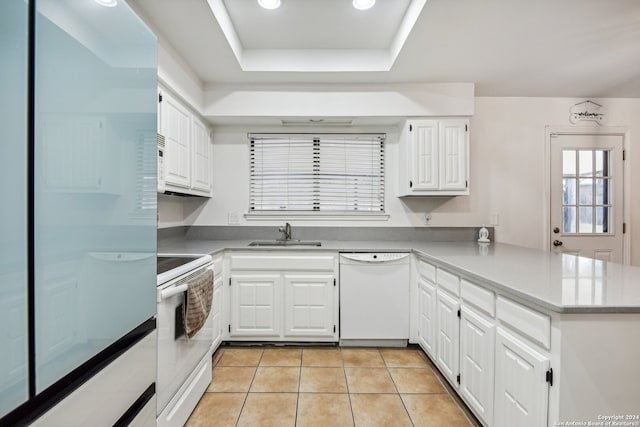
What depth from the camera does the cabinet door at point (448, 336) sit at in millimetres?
1827

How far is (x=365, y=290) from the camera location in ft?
8.38

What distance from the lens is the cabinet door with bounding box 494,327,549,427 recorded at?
44.6 inches

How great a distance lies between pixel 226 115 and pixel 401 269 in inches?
82.2

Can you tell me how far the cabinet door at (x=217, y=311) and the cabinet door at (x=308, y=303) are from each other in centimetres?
53

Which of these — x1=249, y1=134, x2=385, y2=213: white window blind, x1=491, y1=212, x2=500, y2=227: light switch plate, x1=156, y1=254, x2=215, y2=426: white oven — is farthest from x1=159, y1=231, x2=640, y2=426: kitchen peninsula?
x1=156, y1=254, x2=215, y2=426: white oven

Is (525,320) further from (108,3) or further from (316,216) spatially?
(316,216)

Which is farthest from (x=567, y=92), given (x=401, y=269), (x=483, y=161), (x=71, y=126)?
(x=71, y=126)

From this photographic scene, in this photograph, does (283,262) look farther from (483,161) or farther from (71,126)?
(483,161)

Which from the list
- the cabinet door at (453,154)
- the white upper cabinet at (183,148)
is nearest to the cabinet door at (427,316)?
the cabinet door at (453,154)

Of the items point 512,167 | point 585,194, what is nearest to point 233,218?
point 512,167

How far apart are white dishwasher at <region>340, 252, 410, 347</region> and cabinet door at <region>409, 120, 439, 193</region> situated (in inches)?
28.2

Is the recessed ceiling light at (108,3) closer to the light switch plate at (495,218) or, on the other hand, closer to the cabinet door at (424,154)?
the cabinet door at (424,154)

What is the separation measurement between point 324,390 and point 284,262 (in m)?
0.99

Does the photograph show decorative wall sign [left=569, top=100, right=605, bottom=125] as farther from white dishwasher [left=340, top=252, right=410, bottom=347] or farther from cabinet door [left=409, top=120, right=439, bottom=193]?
white dishwasher [left=340, top=252, right=410, bottom=347]
